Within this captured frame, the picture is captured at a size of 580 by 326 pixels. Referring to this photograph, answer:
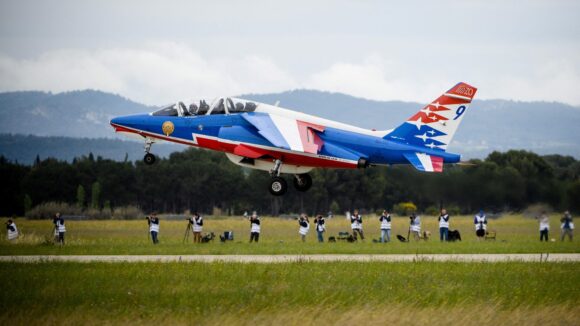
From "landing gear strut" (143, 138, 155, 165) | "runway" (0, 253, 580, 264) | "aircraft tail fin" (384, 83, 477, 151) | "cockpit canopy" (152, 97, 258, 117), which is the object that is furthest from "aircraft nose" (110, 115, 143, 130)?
"aircraft tail fin" (384, 83, 477, 151)

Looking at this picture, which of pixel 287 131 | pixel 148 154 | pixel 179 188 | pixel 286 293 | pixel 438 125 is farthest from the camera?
pixel 179 188

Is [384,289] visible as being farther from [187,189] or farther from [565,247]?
[187,189]

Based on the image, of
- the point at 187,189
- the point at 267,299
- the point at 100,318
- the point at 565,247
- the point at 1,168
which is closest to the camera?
the point at 100,318

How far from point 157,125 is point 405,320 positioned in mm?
19421

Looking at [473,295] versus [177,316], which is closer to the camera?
[177,316]

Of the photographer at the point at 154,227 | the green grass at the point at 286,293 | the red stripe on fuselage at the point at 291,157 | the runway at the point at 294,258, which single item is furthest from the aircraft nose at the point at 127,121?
the green grass at the point at 286,293

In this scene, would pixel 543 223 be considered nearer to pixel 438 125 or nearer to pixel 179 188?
pixel 438 125

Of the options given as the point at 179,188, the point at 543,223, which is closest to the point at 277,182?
the point at 543,223

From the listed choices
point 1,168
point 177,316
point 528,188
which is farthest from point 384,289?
point 1,168

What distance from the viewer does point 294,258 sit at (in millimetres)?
30625

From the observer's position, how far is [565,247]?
3662 centimetres

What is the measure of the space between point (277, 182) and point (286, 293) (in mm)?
13920

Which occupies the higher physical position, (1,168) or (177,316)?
(1,168)

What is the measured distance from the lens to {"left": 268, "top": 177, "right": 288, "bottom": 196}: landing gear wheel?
36000 mm
